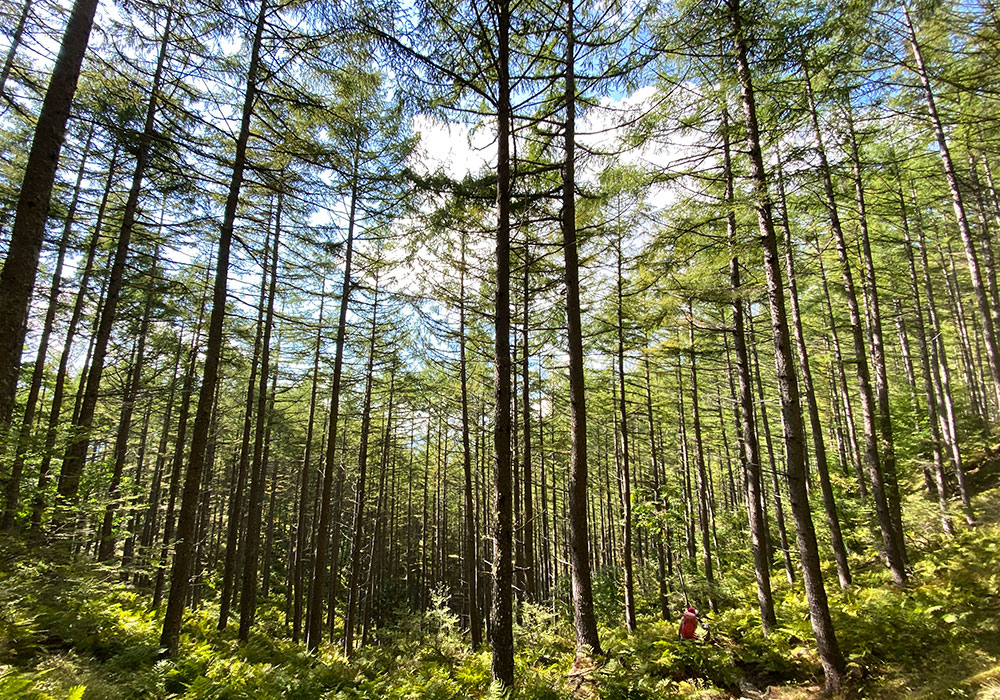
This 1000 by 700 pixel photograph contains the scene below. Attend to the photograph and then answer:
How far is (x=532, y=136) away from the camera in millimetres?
10000

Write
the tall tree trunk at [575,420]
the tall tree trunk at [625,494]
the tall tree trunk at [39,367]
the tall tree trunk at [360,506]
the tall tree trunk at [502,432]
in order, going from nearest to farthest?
the tall tree trunk at [39,367] → the tall tree trunk at [502,432] → the tall tree trunk at [575,420] → the tall tree trunk at [625,494] → the tall tree trunk at [360,506]

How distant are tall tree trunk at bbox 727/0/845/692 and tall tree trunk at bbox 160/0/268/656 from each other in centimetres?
877

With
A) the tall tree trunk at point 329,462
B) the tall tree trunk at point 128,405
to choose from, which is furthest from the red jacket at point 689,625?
the tall tree trunk at point 128,405

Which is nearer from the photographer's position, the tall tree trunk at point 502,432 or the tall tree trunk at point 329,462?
the tall tree trunk at point 502,432

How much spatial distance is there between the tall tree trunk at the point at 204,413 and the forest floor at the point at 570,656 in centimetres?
57

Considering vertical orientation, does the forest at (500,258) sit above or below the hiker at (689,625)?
above

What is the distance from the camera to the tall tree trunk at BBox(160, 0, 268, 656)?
7.36 meters

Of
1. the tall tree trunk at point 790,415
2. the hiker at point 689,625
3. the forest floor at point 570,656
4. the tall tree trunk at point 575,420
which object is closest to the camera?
the forest floor at point 570,656

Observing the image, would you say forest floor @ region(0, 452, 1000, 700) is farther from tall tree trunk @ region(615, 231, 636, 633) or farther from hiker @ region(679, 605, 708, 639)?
tall tree trunk @ region(615, 231, 636, 633)

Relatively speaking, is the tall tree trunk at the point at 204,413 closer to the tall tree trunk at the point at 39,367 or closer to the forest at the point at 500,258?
the forest at the point at 500,258

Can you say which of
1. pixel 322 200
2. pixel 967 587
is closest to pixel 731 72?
pixel 322 200

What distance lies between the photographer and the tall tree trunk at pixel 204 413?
736cm

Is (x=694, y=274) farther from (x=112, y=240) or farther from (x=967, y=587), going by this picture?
(x=112, y=240)

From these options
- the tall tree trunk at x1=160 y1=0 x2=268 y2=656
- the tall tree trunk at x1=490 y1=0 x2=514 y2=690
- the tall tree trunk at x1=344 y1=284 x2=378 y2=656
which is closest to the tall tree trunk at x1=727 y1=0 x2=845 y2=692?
the tall tree trunk at x1=490 y1=0 x2=514 y2=690
